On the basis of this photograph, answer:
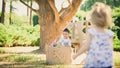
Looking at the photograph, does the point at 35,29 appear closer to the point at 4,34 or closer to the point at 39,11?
the point at 4,34

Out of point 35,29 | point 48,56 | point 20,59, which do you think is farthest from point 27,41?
point 48,56

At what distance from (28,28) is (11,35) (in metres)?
5.39

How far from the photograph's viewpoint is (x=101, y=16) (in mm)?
4555

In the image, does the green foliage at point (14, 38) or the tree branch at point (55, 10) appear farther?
the green foliage at point (14, 38)

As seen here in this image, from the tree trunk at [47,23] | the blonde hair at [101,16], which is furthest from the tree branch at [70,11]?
the blonde hair at [101,16]

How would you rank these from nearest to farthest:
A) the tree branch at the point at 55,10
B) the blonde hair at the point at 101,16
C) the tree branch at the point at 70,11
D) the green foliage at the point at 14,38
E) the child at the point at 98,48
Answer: the blonde hair at the point at 101,16 → the child at the point at 98,48 → the tree branch at the point at 55,10 → the tree branch at the point at 70,11 → the green foliage at the point at 14,38

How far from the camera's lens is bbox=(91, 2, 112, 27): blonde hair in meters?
4.56

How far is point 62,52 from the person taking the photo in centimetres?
1277

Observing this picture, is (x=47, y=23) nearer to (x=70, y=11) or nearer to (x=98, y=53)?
(x=70, y=11)

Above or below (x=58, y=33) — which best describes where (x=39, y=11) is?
above

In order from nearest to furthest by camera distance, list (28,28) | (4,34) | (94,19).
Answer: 1. (94,19)
2. (4,34)
3. (28,28)

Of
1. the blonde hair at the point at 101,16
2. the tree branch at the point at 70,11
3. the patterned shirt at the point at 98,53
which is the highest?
the tree branch at the point at 70,11

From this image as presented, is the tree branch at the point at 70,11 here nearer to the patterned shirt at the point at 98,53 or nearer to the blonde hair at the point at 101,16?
the patterned shirt at the point at 98,53

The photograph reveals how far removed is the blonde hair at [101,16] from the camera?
4.56 meters
